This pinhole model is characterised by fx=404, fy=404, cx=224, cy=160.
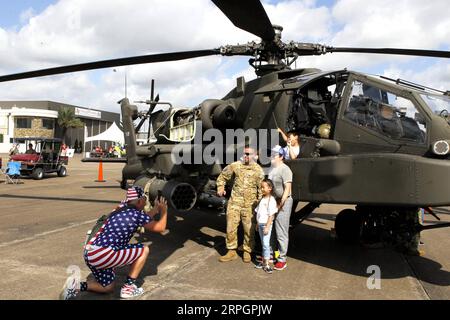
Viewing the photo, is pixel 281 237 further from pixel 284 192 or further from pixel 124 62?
pixel 124 62

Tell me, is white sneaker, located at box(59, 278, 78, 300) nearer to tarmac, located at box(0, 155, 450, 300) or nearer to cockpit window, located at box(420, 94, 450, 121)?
tarmac, located at box(0, 155, 450, 300)

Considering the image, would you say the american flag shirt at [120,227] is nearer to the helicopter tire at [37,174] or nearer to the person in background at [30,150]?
the helicopter tire at [37,174]

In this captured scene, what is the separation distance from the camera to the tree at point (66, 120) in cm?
6256

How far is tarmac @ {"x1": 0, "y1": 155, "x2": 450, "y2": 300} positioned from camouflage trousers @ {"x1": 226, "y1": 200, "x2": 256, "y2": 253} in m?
0.27

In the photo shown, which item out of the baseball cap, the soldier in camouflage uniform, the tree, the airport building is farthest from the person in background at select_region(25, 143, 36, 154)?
the tree

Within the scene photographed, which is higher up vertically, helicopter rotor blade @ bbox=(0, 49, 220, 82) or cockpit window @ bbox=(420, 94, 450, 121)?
helicopter rotor blade @ bbox=(0, 49, 220, 82)

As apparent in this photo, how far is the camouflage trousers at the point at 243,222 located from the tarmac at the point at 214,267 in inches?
10.7

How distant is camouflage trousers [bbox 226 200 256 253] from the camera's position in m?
5.44

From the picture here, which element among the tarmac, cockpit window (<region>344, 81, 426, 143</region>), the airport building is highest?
the airport building

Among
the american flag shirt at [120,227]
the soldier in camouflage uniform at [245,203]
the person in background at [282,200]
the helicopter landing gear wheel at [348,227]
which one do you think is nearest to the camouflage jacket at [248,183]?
the soldier in camouflage uniform at [245,203]

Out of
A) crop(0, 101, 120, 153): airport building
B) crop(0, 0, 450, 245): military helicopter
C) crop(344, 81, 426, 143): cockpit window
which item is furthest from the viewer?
crop(0, 101, 120, 153): airport building

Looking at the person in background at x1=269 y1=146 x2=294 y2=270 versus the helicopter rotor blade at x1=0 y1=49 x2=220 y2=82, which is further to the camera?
the helicopter rotor blade at x1=0 y1=49 x2=220 y2=82

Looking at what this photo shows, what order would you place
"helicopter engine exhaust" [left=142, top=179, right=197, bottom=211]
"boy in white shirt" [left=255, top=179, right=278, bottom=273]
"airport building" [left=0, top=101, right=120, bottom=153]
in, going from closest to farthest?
"boy in white shirt" [left=255, top=179, right=278, bottom=273] < "helicopter engine exhaust" [left=142, top=179, right=197, bottom=211] < "airport building" [left=0, top=101, right=120, bottom=153]

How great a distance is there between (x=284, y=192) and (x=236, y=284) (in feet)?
4.18
